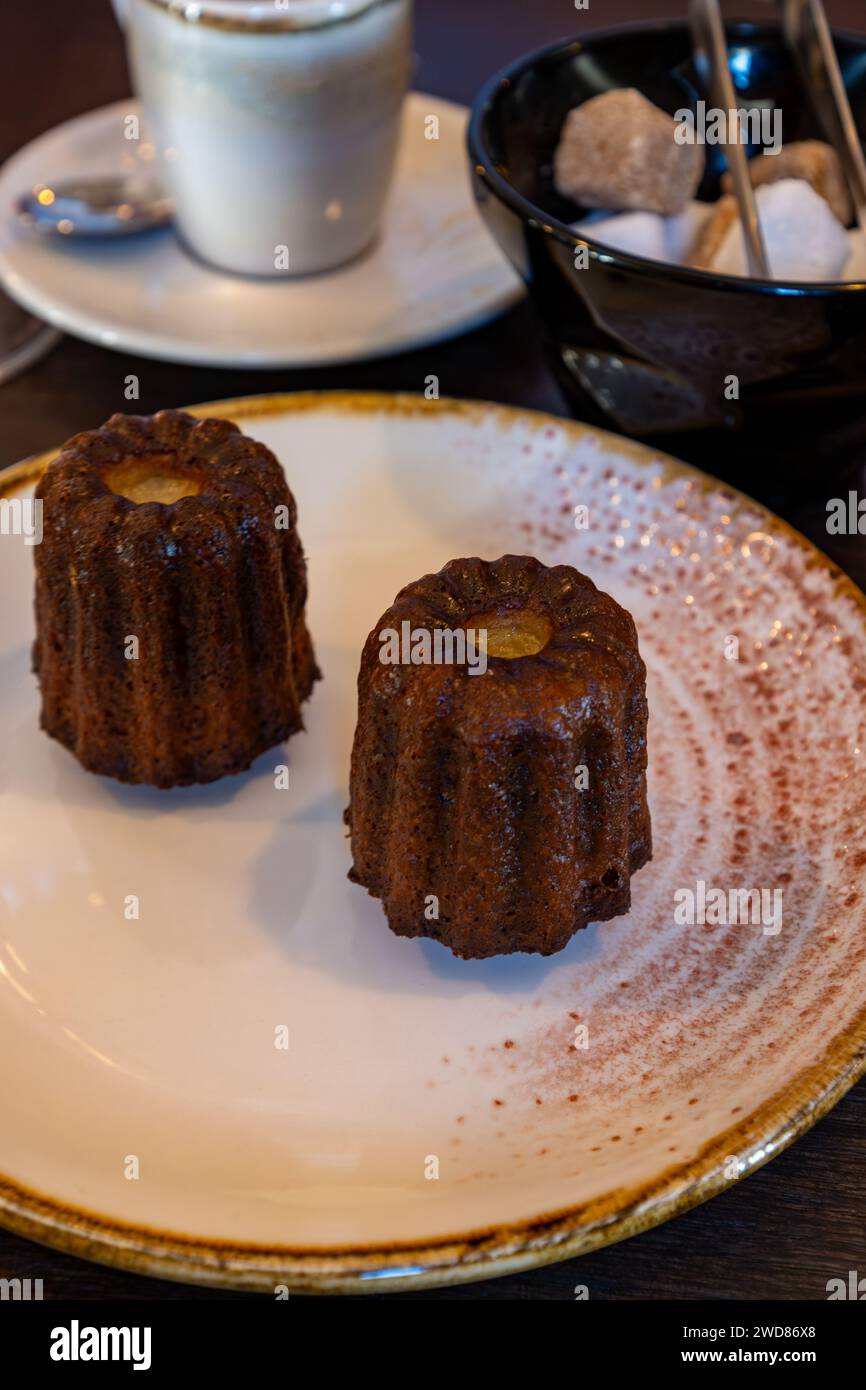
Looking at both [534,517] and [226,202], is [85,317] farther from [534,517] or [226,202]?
[534,517]

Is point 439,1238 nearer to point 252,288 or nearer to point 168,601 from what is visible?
point 168,601

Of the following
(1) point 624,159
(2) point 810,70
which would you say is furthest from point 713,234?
(2) point 810,70

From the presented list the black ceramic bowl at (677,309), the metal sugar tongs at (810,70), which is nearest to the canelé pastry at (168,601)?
the black ceramic bowl at (677,309)

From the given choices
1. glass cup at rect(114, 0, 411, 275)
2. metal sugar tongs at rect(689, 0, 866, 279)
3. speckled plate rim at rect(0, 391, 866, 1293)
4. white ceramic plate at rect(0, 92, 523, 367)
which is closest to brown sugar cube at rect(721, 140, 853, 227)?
metal sugar tongs at rect(689, 0, 866, 279)

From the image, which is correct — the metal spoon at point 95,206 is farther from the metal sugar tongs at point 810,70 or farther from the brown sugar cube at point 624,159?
the metal sugar tongs at point 810,70

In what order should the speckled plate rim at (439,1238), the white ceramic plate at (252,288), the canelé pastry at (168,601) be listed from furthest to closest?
the white ceramic plate at (252,288), the canelé pastry at (168,601), the speckled plate rim at (439,1238)
